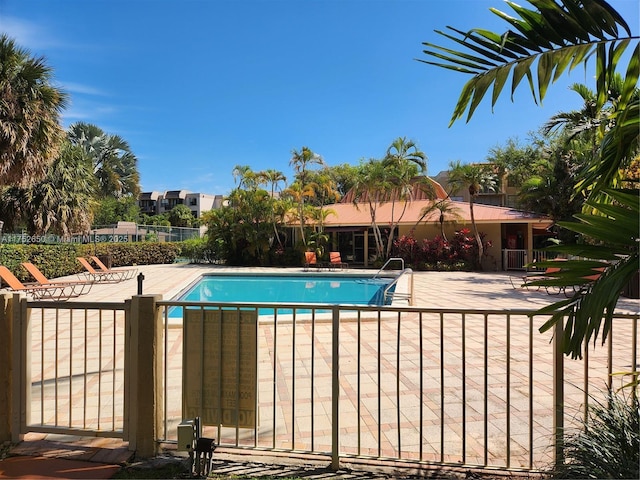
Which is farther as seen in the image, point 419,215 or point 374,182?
point 419,215

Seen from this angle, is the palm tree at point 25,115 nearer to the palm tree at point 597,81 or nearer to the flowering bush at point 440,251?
the palm tree at point 597,81

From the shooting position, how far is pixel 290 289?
15953 millimetres

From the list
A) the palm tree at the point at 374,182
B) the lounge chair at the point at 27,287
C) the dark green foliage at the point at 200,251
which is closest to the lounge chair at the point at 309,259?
the palm tree at the point at 374,182

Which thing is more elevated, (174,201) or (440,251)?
(174,201)

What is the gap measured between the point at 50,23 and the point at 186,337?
6.04 metres

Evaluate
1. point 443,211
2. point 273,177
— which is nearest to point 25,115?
point 273,177

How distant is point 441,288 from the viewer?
45.1 ft

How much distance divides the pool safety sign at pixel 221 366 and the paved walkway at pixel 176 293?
0.74m

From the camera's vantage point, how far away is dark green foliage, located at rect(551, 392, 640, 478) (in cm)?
207

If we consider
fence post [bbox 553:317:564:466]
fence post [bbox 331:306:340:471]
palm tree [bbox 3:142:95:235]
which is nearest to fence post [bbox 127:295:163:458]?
fence post [bbox 331:306:340:471]

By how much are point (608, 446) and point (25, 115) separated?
1329cm

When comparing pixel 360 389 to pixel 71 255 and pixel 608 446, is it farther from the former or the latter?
pixel 71 255

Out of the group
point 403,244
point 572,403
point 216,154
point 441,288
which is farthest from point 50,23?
point 216,154

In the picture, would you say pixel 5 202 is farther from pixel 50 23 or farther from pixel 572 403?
pixel 572 403
